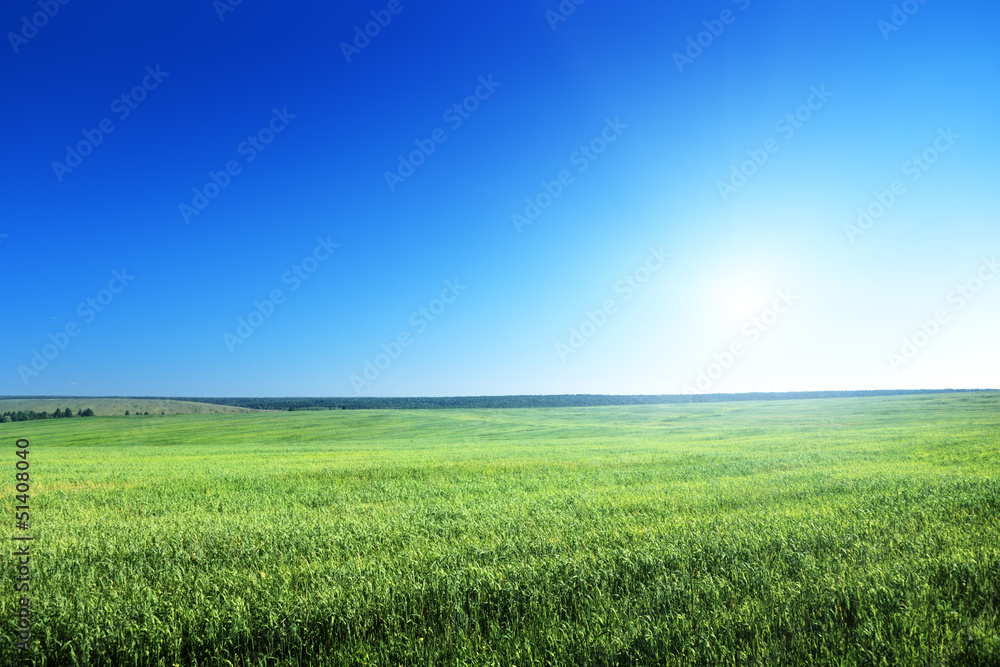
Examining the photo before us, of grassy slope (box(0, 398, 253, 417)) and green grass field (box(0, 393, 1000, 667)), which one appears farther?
grassy slope (box(0, 398, 253, 417))

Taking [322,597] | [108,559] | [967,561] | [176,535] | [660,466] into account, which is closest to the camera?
[322,597]

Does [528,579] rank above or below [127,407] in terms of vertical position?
below

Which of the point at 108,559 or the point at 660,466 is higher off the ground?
the point at 108,559

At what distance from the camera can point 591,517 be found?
9.53 metres

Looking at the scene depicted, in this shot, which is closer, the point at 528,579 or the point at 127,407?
the point at 528,579

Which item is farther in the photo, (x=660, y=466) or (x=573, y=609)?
(x=660, y=466)

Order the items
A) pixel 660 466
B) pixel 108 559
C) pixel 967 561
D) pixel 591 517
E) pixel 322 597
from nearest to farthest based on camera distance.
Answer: pixel 322 597, pixel 967 561, pixel 108 559, pixel 591 517, pixel 660 466

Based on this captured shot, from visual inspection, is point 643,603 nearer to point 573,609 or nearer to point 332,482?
point 573,609

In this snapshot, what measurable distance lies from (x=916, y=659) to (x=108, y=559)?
32.0ft

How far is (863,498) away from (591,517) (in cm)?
657

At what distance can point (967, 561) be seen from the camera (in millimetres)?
6266

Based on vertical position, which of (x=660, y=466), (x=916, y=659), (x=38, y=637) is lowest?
(x=660, y=466)

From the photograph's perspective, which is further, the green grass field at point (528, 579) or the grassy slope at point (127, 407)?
the grassy slope at point (127, 407)

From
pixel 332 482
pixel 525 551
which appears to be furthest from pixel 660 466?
pixel 525 551
